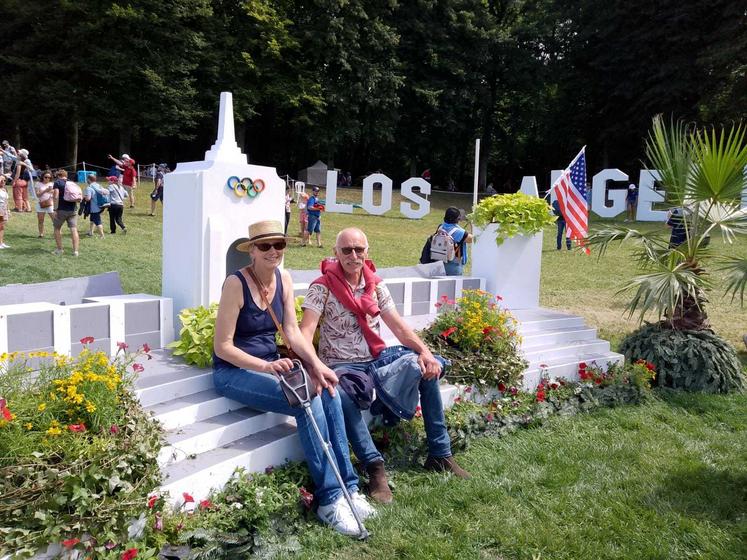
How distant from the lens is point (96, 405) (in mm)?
3248

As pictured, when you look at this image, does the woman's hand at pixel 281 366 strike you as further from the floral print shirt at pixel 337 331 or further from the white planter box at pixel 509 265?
the white planter box at pixel 509 265

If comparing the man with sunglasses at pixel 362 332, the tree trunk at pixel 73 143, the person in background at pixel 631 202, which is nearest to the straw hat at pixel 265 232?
the man with sunglasses at pixel 362 332

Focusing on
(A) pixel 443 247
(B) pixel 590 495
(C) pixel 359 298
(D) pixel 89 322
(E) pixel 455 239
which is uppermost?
(E) pixel 455 239

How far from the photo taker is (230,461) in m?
3.80

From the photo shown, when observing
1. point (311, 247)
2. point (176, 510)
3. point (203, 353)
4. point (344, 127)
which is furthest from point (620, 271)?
point (344, 127)

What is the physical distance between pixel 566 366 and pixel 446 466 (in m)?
2.54

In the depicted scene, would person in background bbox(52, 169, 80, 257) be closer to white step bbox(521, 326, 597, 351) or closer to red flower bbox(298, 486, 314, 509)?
white step bbox(521, 326, 597, 351)

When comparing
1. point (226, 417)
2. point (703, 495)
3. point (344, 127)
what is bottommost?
point (703, 495)

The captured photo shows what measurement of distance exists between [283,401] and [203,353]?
1.13m

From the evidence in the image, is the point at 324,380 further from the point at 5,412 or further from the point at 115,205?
the point at 115,205

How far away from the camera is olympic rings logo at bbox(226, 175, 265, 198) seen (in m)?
5.68

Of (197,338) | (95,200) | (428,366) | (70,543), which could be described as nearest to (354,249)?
(428,366)

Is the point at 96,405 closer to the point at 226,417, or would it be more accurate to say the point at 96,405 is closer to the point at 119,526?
the point at 119,526

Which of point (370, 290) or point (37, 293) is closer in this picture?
point (370, 290)
